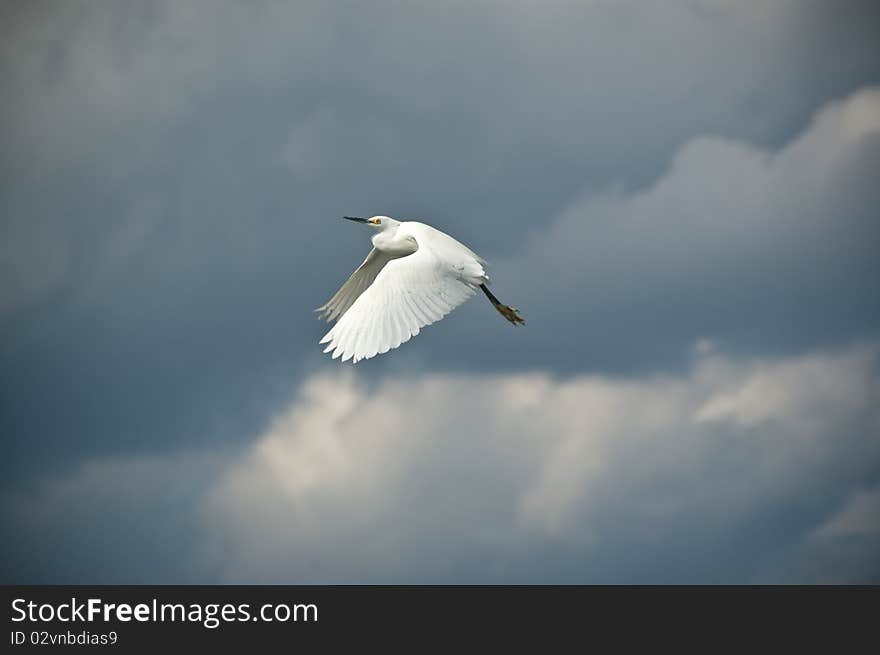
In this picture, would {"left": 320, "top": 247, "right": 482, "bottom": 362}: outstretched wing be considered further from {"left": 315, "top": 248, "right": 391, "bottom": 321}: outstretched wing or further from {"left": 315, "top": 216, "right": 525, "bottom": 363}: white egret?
{"left": 315, "top": 248, "right": 391, "bottom": 321}: outstretched wing

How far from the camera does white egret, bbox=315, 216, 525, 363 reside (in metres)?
39.6

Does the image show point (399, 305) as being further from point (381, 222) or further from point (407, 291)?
point (381, 222)

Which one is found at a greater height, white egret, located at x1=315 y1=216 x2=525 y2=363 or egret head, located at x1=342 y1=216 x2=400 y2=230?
egret head, located at x1=342 y1=216 x2=400 y2=230

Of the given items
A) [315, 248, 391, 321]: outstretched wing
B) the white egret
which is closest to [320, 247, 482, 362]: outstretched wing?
the white egret

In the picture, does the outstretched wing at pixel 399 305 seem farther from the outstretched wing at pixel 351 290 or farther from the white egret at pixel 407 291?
the outstretched wing at pixel 351 290

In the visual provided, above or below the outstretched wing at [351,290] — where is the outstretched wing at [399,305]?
below

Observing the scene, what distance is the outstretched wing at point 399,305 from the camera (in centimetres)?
3950

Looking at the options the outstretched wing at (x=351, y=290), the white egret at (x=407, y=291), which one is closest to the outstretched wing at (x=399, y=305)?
the white egret at (x=407, y=291)

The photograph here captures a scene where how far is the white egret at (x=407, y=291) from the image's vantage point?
1560 inches

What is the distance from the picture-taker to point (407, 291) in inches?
1607

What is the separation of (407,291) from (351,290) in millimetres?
7744

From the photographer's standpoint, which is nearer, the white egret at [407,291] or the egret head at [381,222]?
the white egret at [407,291]
